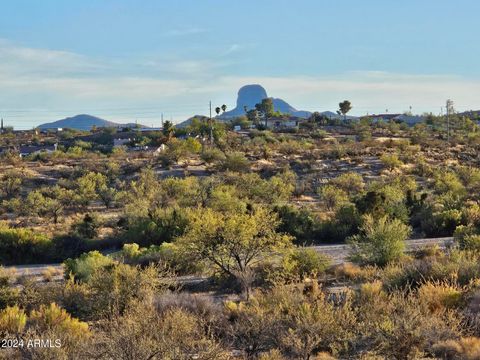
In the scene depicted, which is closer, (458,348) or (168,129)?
(458,348)

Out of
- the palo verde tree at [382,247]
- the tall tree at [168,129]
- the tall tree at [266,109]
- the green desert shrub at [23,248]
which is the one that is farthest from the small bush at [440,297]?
the tall tree at [266,109]

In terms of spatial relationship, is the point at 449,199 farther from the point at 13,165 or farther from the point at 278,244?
the point at 13,165

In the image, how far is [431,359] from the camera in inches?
367

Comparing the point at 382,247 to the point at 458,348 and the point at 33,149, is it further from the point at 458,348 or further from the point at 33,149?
the point at 33,149

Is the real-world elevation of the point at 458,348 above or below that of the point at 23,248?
above

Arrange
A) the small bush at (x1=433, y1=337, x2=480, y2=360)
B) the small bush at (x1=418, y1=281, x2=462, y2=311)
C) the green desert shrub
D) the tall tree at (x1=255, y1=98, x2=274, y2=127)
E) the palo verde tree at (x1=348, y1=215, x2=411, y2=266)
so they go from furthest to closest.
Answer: the tall tree at (x1=255, y1=98, x2=274, y2=127) → the green desert shrub → the palo verde tree at (x1=348, y1=215, x2=411, y2=266) → the small bush at (x1=418, y1=281, x2=462, y2=311) → the small bush at (x1=433, y1=337, x2=480, y2=360)

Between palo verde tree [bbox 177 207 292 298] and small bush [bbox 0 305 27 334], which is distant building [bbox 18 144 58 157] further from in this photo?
small bush [bbox 0 305 27 334]

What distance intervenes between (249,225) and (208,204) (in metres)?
15.8

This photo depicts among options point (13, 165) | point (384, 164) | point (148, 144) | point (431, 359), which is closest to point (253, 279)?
point (431, 359)

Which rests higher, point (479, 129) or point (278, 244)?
point (479, 129)

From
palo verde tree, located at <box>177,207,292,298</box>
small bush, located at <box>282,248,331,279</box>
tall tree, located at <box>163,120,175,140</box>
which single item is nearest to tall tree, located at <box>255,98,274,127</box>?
tall tree, located at <box>163,120,175,140</box>

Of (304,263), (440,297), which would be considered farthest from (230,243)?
(440,297)

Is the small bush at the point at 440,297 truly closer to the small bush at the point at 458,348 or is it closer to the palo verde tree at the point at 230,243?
the small bush at the point at 458,348

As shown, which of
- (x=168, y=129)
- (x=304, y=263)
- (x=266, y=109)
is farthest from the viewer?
(x=266, y=109)
